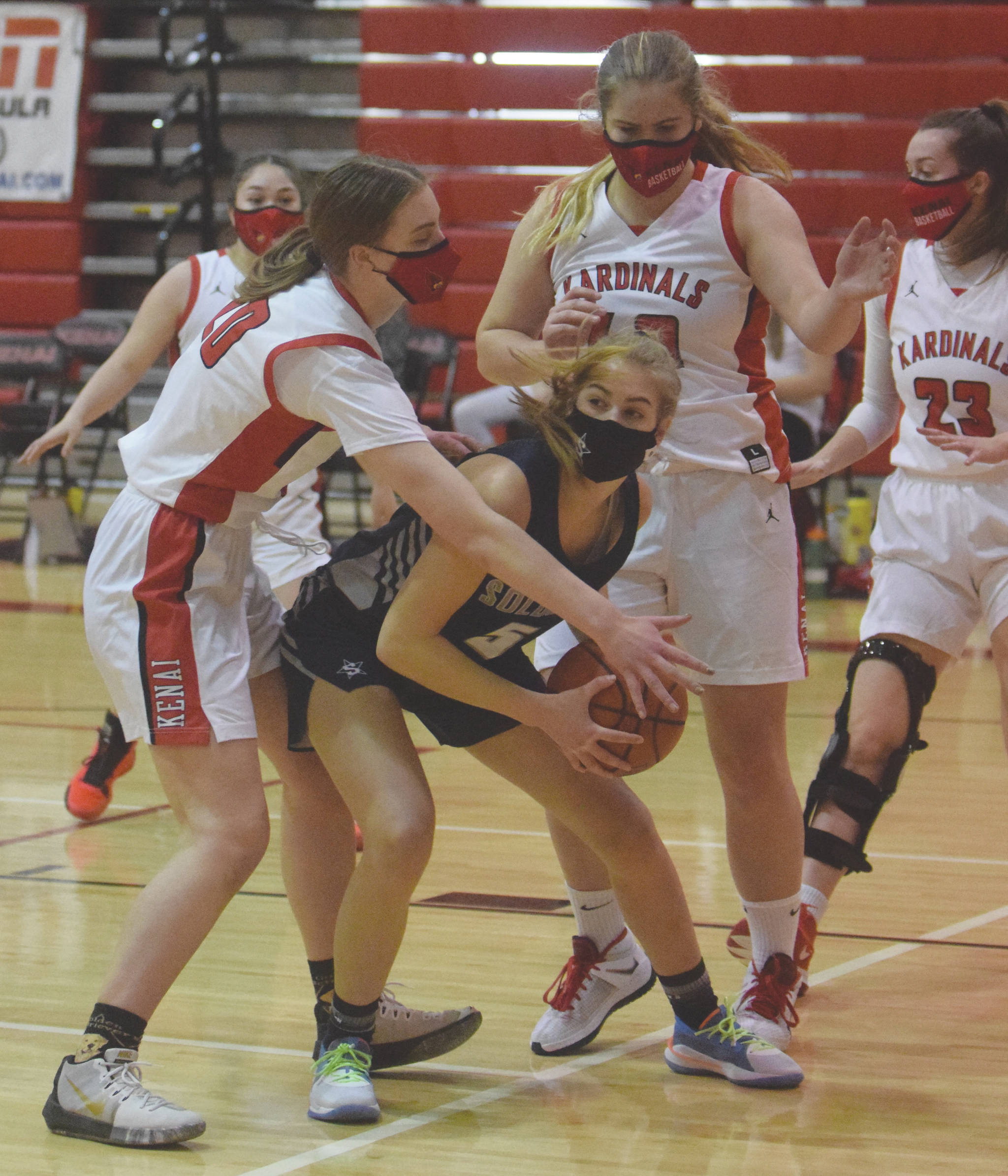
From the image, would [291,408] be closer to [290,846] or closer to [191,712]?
[191,712]

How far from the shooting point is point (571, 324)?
2.86m

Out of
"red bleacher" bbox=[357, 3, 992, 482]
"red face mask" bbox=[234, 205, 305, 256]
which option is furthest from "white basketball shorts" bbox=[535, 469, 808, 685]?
"red bleacher" bbox=[357, 3, 992, 482]

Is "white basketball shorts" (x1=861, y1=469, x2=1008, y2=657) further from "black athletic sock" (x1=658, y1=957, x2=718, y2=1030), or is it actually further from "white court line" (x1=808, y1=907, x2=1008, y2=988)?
"black athletic sock" (x1=658, y1=957, x2=718, y2=1030)

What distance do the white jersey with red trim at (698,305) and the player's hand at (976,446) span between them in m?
0.48

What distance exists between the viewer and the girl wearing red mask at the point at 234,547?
256 centimetres

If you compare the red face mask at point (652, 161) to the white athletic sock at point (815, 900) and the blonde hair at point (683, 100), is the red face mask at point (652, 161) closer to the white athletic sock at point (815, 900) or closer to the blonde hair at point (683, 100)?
the blonde hair at point (683, 100)

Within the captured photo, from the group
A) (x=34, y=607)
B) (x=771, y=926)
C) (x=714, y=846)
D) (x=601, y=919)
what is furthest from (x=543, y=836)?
(x=34, y=607)

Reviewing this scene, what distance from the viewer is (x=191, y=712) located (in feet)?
8.79

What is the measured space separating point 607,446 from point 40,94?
35.1 ft

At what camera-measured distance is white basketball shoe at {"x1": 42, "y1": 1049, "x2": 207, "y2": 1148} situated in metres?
2.55

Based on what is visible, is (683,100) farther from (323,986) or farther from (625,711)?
(323,986)

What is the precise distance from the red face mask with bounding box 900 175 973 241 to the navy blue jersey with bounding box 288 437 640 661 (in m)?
1.12

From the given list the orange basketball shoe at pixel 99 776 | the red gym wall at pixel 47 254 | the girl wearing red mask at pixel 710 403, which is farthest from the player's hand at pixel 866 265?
the red gym wall at pixel 47 254

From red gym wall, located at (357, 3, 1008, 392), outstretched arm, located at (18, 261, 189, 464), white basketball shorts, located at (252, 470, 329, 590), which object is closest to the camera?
outstretched arm, located at (18, 261, 189, 464)
